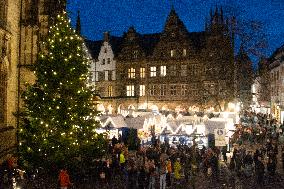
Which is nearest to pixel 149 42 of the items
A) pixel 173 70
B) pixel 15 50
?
pixel 173 70

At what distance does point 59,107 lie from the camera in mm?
17703

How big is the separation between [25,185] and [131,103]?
137 ft

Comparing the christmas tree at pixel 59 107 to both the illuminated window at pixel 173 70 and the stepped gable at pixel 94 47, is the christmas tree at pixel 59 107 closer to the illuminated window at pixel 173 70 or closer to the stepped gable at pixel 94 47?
the illuminated window at pixel 173 70

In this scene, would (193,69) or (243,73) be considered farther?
(193,69)

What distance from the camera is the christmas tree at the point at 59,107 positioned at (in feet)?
57.4

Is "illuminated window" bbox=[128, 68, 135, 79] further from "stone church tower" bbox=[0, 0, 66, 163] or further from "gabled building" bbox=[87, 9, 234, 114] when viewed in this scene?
"stone church tower" bbox=[0, 0, 66, 163]

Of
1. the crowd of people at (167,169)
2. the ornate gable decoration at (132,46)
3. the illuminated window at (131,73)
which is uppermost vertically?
the ornate gable decoration at (132,46)

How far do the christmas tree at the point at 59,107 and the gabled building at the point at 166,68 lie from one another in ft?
106

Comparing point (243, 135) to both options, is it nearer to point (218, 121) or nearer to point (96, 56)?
point (218, 121)

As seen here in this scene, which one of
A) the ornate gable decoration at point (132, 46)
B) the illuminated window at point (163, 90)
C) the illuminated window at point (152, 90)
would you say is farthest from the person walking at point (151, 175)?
the ornate gable decoration at point (132, 46)

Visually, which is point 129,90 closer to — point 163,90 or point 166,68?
point 163,90

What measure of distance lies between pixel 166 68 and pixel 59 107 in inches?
1587

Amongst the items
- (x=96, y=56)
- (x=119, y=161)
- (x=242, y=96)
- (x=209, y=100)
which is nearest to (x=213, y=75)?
(x=209, y=100)

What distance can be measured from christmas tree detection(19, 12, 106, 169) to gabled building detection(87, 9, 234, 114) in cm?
3241
